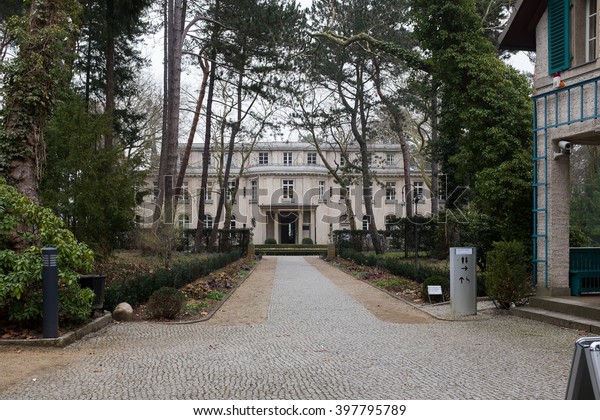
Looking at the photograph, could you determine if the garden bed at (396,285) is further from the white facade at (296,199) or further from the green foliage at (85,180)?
the white facade at (296,199)

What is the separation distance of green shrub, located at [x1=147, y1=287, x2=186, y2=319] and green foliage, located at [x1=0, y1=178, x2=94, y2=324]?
1.94 m

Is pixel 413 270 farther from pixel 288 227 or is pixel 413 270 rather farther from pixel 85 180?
pixel 288 227

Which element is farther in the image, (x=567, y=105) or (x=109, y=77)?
(x=109, y=77)

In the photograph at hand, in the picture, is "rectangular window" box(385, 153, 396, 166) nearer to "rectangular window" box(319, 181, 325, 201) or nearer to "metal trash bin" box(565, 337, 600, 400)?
"rectangular window" box(319, 181, 325, 201)

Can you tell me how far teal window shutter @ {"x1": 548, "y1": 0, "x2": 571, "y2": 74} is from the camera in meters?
11.0

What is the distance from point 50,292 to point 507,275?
8.21m

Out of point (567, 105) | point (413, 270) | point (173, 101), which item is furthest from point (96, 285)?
point (173, 101)

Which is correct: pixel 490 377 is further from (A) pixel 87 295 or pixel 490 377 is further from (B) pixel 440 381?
(A) pixel 87 295

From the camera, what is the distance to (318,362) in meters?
7.12

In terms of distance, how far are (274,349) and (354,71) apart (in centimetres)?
2433

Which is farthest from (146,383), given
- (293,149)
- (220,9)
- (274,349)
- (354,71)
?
(293,149)

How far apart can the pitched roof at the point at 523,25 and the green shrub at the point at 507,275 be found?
4.78m

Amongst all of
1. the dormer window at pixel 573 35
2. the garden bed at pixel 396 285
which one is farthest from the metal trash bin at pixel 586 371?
the garden bed at pixel 396 285

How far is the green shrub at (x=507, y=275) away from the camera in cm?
1150
